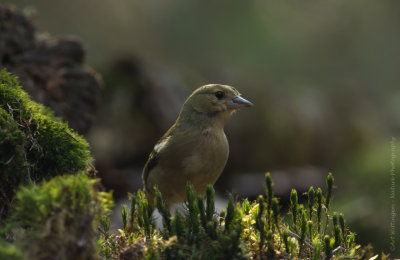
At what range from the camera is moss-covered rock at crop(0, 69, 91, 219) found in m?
3.00

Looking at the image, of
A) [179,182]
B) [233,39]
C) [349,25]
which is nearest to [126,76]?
[179,182]

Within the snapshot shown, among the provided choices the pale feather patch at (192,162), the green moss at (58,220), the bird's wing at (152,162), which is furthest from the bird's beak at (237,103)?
the green moss at (58,220)

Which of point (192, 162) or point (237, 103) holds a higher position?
point (237, 103)

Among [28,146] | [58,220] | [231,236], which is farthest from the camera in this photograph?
[28,146]

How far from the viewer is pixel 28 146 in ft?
10.7

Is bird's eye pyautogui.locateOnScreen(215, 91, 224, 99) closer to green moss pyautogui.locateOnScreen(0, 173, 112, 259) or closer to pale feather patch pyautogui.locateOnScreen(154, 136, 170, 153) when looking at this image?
pale feather patch pyautogui.locateOnScreen(154, 136, 170, 153)

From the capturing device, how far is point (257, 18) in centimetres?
1905

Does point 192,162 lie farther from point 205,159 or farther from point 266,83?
point 266,83

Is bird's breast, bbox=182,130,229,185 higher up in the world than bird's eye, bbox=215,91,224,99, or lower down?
lower down

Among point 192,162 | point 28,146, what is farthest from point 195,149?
point 28,146

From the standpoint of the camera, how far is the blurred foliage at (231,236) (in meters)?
2.90

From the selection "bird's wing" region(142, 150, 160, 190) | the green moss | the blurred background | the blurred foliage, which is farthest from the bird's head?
the green moss

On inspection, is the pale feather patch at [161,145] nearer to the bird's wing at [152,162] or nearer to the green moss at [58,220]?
the bird's wing at [152,162]

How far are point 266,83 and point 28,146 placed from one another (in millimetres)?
10004
